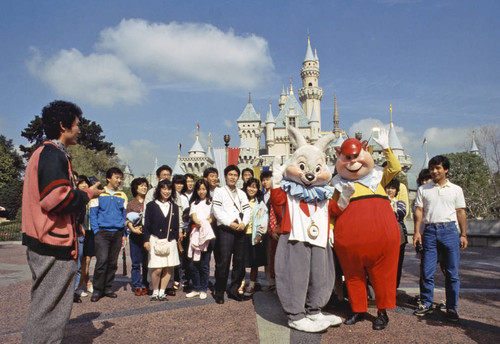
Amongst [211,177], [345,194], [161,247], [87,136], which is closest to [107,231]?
[161,247]

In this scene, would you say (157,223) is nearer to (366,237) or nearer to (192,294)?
(192,294)

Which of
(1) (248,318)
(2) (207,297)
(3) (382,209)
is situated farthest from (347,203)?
(2) (207,297)

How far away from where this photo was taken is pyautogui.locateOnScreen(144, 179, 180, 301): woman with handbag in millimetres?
5461

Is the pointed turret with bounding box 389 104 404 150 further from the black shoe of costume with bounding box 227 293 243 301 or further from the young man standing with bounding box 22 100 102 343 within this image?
the young man standing with bounding box 22 100 102 343

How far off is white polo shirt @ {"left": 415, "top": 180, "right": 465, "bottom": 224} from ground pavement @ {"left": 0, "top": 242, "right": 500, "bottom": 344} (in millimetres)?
1234

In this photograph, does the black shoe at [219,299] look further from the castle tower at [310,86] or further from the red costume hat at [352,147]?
the castle tower at [310,86]

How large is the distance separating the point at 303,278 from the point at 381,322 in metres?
1.00

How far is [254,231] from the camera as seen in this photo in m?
5.43

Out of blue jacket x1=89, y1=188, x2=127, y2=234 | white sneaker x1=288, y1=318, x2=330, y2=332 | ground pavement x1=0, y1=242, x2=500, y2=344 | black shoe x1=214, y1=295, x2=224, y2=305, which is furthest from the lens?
blue jacket x1=89, y1=188, x2=127, y2=234

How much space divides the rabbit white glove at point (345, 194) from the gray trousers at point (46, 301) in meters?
2.99

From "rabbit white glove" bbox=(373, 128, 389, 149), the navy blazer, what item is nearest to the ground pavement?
the navy blazer

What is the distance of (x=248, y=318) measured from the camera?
451 cm

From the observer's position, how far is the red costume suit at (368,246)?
13.4 feet

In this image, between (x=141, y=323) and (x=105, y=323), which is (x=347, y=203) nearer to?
(x=141, y=323)
